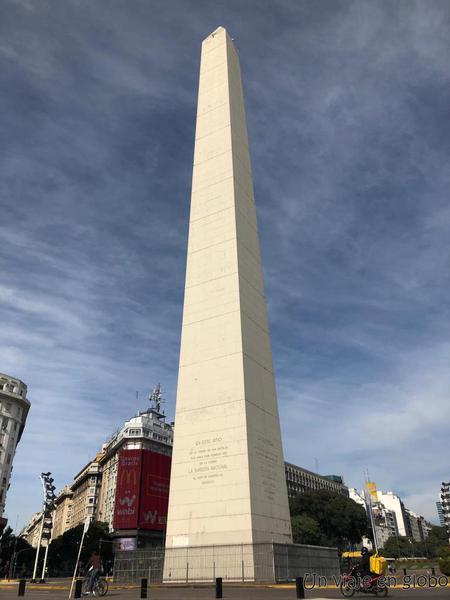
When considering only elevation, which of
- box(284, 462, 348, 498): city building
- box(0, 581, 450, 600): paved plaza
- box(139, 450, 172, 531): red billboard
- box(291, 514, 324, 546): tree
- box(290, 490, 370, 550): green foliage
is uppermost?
box(284, 462, 348, 498): city building

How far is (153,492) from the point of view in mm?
87000

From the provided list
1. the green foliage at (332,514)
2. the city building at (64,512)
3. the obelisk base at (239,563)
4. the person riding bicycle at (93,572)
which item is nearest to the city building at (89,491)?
the city building at (64,512)

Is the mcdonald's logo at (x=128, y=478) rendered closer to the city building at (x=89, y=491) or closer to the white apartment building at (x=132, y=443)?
the white apartment building at (x=132, y=443)

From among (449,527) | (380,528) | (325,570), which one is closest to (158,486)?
(325,570)

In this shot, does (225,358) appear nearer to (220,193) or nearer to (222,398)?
(222,398)

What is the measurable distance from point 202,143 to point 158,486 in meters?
69.9

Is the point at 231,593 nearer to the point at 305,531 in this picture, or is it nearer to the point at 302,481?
the point at 305,531

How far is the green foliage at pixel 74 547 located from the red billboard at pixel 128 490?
135 inches

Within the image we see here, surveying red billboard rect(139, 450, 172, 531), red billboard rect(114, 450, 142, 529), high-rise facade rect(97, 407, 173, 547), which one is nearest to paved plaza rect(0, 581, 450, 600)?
red billboard rect(114, 450, 142, 529)

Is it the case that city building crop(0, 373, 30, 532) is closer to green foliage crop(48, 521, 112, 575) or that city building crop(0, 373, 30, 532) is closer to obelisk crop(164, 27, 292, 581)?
green foliage crop(48, 521, 112, 575)

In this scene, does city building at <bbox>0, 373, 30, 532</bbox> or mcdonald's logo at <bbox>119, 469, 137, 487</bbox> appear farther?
mcdonald's logo at <bbox>119, 469, 137, 487</bbox>

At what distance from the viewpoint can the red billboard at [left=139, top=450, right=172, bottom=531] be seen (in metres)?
84.4

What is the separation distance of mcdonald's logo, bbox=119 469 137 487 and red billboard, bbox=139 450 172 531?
1535mm

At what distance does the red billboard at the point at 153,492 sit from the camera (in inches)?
3324
